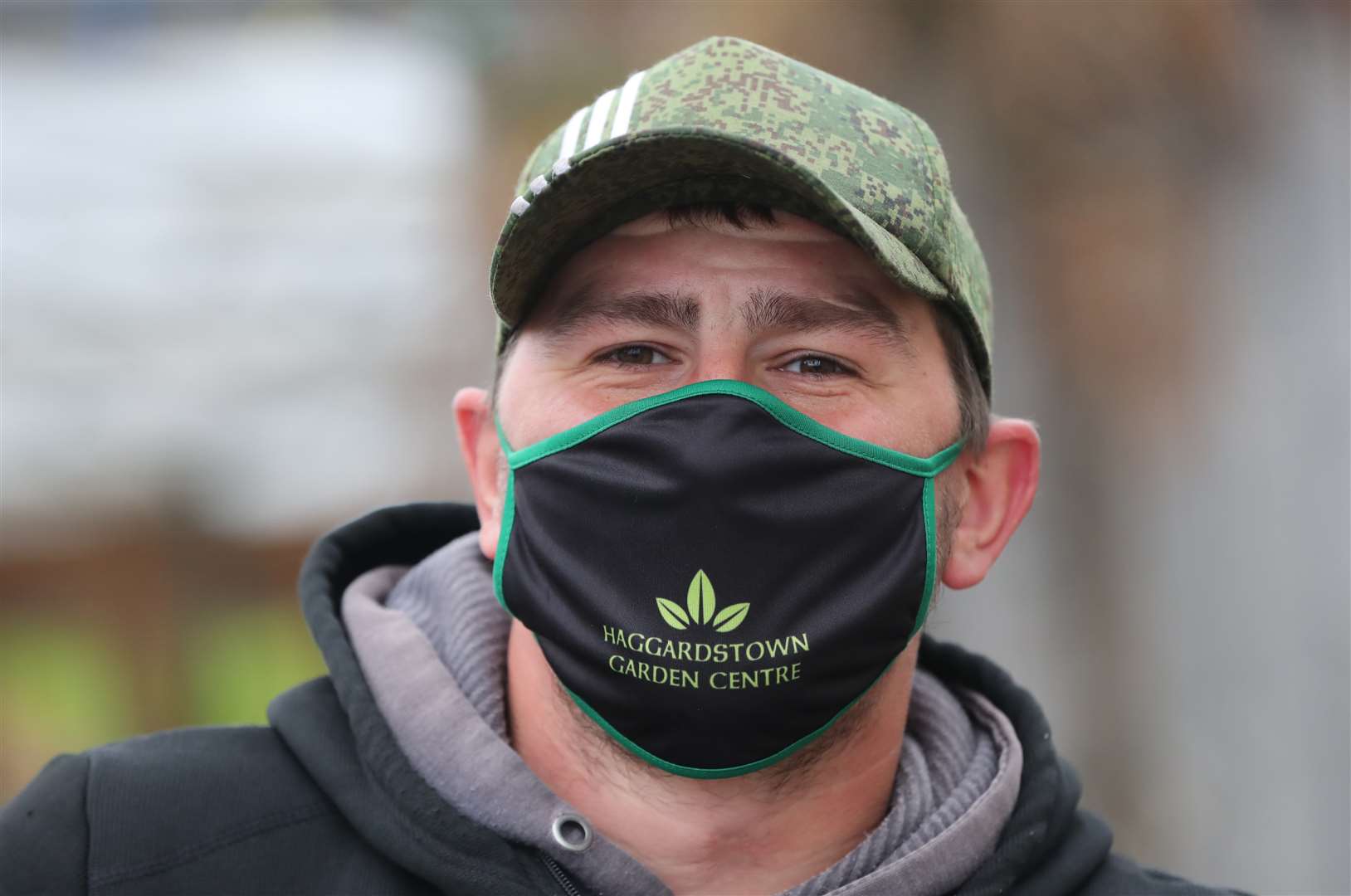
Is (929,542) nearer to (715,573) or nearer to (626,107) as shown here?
(715,573)

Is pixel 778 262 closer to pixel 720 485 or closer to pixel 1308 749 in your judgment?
pixel 720 485

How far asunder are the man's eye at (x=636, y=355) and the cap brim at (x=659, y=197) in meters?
0.19

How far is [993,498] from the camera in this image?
8.51 feet

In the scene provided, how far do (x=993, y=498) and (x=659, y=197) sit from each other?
34.9 inches

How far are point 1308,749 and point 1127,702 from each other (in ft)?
2.82

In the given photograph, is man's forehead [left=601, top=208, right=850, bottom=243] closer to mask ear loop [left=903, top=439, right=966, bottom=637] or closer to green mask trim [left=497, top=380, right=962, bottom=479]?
green mask trim [left=497, top=380, right=962, bottom=479]

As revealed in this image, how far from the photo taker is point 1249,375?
6.17 meters

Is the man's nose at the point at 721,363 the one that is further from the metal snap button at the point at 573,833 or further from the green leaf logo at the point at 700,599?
the metal snap button at the point at 573,833

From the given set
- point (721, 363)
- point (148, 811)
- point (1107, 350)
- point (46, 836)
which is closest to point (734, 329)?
point (721, 363)

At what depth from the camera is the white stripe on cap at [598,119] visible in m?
2.29

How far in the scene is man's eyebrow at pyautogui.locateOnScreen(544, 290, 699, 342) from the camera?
→ 2246mm

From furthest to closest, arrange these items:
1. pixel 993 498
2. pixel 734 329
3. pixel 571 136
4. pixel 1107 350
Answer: pixel 1107 350
pixel 993 498
pixel 571 136
pixel 734 329

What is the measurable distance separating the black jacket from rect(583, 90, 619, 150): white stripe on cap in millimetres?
961

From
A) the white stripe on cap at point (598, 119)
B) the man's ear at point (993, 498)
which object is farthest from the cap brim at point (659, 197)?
the man's ear at point (993, 498)
